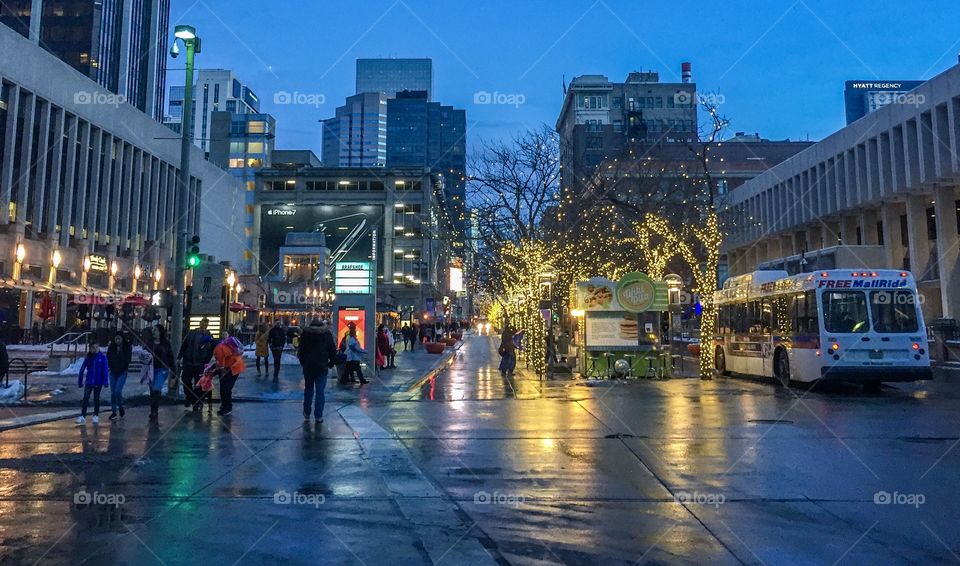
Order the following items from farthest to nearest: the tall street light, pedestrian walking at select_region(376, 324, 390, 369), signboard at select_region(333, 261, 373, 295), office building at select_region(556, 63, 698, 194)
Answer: office building at select_region(556, 63, 698, 194) → pedestrian walking at select_region(376, 324, 390, 369) → signboard at select_region(333, 261, 373, 295) → the tall street light

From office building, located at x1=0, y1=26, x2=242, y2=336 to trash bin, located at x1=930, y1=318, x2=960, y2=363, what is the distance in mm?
36557

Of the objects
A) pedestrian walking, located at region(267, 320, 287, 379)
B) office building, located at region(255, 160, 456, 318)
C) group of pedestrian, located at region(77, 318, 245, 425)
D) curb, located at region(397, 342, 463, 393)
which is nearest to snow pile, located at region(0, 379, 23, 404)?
group of pedestrian, located at region(77, 318, 245, 425)

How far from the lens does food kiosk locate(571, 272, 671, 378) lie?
22078 millimetres

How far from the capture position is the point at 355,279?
931 inches

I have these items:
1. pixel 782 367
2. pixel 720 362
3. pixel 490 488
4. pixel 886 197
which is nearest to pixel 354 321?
pixel 720 362

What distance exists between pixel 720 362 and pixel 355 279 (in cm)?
1356

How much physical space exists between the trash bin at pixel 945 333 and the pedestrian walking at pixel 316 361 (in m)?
28.5

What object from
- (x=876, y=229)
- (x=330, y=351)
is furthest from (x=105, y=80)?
(x=330, y=351)

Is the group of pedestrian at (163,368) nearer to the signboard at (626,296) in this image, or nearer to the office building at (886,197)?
the signboard at (626,296)

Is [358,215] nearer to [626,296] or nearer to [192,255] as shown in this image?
[626,296]

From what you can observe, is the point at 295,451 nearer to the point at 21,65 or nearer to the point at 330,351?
the point at 330,351

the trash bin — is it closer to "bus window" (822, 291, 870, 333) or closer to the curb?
"bus window" (822, 291, 870, 333)

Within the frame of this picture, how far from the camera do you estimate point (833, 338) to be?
17.4 m

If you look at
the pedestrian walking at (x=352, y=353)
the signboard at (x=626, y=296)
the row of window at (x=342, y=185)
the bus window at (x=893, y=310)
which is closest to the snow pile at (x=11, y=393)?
the pedestrian walking at (x=352, y=353)
